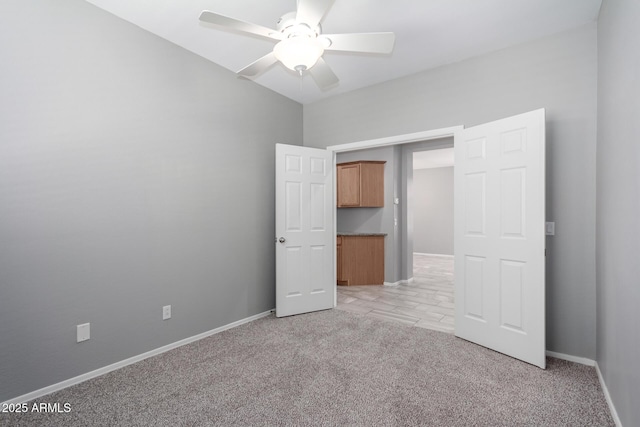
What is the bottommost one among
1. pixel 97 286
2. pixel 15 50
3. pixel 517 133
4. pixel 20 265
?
pixel 97 286

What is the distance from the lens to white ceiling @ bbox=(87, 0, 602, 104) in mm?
2246

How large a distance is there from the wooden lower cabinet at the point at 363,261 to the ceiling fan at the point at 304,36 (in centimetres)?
394

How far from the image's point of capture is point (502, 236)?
105 inches

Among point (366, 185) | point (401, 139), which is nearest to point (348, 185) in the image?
point (366, 185)

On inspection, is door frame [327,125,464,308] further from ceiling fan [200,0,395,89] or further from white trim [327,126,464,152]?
ceiling fan [200,0,395,89]

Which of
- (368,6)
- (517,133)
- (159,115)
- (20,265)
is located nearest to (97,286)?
(20,265)

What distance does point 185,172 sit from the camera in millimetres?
2887

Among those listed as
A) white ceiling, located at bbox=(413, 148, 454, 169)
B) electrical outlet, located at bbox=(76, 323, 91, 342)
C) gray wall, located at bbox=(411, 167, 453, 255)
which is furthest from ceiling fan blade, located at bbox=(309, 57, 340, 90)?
gray wall, located at bbox=(411, 167, 453, 255)

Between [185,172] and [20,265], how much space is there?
4.42 ft

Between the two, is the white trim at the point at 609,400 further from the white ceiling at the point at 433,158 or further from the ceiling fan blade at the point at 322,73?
the white ceiling at the point at 433,158

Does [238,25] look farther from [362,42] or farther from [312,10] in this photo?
[362,42]

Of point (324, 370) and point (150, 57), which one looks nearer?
point (324, 370)

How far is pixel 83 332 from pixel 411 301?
3.73 metres

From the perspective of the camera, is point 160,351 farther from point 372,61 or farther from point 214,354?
point 372,61
